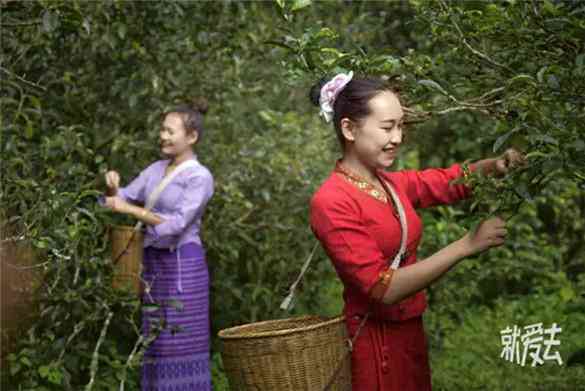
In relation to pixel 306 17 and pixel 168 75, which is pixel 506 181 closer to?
pixel 168 75

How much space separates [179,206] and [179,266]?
339mm

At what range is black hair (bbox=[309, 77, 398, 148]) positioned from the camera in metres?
3.24

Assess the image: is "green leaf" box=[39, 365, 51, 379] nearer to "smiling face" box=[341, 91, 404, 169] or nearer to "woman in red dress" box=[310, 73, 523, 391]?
"woman in red dress" box=[310, 73, 523, 391]

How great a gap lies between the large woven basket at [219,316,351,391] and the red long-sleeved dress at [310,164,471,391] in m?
0.15

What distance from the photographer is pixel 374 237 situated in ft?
10.3

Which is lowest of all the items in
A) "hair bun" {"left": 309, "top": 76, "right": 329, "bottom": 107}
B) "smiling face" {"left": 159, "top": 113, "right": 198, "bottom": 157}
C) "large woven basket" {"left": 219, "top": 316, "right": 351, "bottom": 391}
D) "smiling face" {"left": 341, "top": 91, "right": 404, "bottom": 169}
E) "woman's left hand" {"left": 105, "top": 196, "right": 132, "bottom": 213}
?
"large woven basket" {"left": 219, "top": 316, "right": 351, "bottom": 391}

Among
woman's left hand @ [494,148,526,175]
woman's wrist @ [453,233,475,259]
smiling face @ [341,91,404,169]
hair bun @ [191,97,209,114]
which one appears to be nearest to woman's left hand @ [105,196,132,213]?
hair bun @ [191,97,209,114]

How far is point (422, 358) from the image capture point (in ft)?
11.0

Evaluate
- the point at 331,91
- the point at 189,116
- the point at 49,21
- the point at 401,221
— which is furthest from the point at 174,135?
the point at 401,221

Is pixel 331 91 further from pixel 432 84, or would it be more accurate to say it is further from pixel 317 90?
pixel 432 84

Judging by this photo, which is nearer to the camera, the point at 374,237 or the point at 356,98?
the point at 374,237

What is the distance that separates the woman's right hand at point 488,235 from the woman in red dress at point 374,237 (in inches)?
3.0

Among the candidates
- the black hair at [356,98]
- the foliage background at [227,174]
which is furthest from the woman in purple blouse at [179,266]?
the black hair at [356,98]

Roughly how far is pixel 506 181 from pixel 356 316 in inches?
29.2
